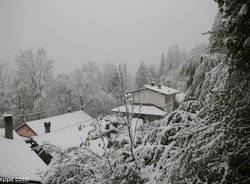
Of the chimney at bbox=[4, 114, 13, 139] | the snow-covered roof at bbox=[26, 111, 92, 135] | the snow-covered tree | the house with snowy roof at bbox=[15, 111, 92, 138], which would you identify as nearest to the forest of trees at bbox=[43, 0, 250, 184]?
the chimney at bbox=[4, 114, 13, 139]

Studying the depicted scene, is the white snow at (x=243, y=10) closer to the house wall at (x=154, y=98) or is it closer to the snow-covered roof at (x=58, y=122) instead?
the snow-covered roof at (x=58, y=122)

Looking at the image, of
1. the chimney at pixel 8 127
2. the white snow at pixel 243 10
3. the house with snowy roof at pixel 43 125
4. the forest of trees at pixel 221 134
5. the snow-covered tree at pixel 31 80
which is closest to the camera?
the white snow at pixel 243 10

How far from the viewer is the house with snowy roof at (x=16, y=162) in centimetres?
440

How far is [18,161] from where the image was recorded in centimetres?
593

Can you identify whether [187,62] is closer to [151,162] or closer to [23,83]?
[151,162]

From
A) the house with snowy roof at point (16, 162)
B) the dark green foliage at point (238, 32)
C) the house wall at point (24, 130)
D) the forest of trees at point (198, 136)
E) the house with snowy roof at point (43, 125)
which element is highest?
the dark green foliage at point (238, 32)

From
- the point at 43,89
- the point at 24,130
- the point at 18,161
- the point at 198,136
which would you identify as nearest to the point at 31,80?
the point at 43,89

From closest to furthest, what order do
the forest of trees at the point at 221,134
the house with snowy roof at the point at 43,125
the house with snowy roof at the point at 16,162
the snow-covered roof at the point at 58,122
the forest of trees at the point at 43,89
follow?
1. the forest of trees at the point at 221,134
2. the house with snowy roof at the point at 16,162
3. the house with snowy roof at the point at 43,125
4. the snow-covered roof at the point at 58,122
5. the forest of trees at the point at 43,89

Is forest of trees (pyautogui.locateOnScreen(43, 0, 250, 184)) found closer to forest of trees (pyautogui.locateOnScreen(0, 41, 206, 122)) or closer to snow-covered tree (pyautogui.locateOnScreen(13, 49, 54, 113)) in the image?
forest of trees (pyautogui.locateOnScreen(0, 41, 206, 122))

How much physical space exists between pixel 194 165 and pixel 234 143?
1.62ft

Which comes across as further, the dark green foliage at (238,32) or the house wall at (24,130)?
the house wall at (24,130)

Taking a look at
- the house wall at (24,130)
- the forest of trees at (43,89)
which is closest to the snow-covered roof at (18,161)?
the house wall at (24,130)

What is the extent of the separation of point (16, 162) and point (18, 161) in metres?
0.12

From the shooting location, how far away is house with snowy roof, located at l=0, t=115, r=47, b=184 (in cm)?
440
